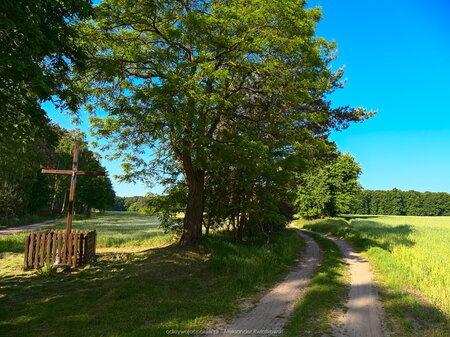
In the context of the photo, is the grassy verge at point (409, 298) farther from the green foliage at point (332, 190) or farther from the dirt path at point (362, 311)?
the green foliage at point (332, 190)

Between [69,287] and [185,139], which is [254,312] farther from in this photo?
[185,139]

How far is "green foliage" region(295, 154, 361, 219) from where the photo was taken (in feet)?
152

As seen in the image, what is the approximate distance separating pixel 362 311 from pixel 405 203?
119820mm

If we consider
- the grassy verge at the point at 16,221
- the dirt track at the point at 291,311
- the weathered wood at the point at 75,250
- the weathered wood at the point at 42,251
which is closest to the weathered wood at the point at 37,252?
the weathered wood at the point at 42,251

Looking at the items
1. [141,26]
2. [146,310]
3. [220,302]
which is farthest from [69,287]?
[141,26]

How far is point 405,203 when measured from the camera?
10600 cm

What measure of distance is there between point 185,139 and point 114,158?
524 cm

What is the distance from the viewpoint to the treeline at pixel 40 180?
101 feet

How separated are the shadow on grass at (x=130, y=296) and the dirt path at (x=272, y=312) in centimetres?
58

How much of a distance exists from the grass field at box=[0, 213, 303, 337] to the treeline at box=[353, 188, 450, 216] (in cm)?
10341

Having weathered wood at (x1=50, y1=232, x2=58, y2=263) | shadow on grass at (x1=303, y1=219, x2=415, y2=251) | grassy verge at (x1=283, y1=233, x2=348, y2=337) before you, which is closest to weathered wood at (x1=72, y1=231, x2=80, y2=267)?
weathered wood at (x1=50, y1=232, x2=58, y2=263)

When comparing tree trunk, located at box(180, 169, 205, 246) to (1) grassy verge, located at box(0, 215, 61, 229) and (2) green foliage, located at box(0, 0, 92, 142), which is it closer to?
(2) green foliage, located at box(0, 0, 92, 142)

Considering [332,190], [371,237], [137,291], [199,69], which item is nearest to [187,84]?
[199,69]

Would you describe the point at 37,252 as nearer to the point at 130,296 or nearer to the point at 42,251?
the point at 42,251
